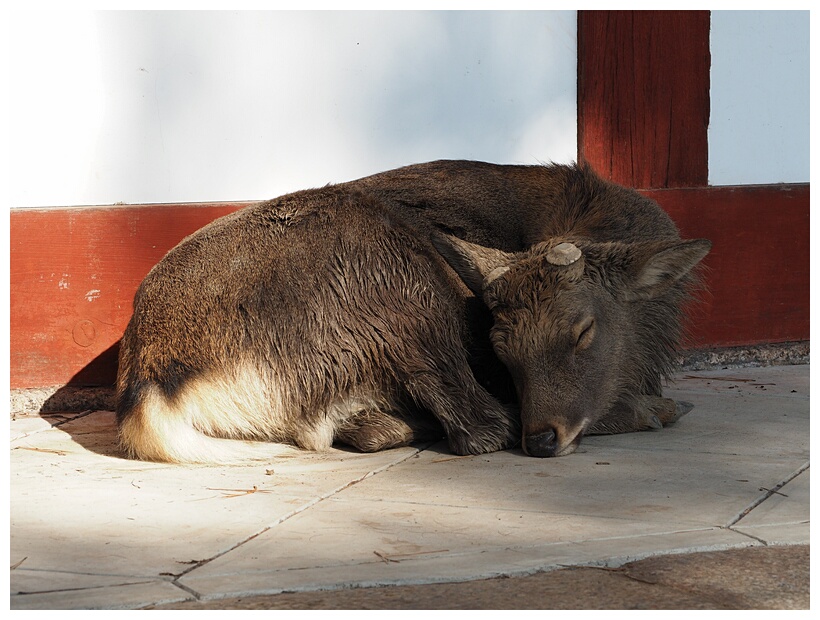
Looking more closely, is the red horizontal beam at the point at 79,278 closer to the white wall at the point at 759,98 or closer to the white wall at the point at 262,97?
the white wall at the point at 262,97

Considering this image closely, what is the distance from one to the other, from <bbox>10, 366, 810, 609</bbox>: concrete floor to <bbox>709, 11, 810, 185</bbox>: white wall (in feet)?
6.96

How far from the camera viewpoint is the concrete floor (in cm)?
265

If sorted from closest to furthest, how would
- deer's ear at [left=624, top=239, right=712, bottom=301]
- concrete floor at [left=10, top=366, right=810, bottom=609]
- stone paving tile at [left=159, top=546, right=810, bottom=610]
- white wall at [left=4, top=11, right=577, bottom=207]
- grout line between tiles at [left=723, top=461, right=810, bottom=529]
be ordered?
1. stone paving tile at [left=159, top=546, right=810, bottom=610]
2. concrete floor at [left=10, top=366, right=810, bottom=609]
3. grout line between tiles at [left=723, top=461, right=810, bottom=529]
4. deer's ear at [left=624, top=239, right=712, bottom=301]
5. white wall at [left=4, top=11, right=577, bottom=207]

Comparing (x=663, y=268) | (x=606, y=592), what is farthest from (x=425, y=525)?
(x=663, y=268)

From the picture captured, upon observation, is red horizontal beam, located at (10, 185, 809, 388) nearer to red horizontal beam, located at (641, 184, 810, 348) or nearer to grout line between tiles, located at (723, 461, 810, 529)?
red horizontal beam, located at (641, 184, 810, 348)

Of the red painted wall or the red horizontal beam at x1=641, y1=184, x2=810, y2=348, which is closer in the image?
the red painted wall

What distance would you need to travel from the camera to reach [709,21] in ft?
20.1

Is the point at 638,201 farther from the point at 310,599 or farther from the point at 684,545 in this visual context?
the point at 310,599

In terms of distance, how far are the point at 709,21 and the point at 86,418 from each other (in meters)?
4.05

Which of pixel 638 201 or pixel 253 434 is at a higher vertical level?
pixel 638 201

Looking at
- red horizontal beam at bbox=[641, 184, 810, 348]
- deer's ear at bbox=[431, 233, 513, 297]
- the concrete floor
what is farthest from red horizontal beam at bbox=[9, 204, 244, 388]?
red horizontal beam at bbox=[641, 184, 810, 348]

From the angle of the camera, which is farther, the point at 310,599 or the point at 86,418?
the point at 86,418

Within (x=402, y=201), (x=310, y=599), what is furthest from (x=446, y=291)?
(x=310, y=599)

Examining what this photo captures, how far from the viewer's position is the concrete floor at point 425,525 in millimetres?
2650
